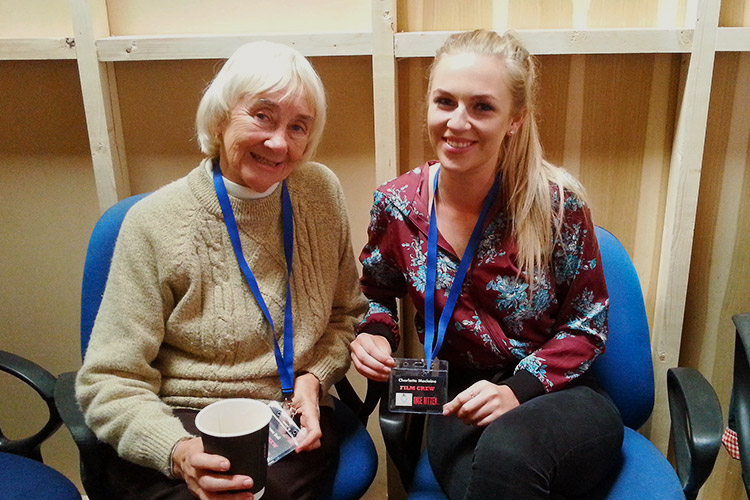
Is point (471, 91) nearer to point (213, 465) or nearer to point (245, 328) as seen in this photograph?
point (245, 328)

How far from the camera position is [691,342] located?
2.07 m

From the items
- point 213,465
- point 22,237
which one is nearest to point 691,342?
point 213,465

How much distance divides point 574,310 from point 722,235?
0.73 metres

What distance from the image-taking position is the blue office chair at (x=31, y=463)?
4.65ft

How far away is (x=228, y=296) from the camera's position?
153cm

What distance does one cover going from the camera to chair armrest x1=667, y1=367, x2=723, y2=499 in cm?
138

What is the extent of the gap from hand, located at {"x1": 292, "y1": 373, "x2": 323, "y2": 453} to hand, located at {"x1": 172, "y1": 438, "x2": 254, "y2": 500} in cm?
24

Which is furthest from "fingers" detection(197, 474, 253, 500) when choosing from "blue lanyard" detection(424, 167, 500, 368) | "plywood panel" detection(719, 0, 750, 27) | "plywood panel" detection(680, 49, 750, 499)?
"plywood panel" detection(719, 0, 750, 27)

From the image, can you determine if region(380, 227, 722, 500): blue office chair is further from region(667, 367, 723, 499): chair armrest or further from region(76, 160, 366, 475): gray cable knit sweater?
region(76, 160, 366, 475): gray cable knit sweater

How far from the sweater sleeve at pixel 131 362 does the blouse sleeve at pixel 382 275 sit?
0.51m

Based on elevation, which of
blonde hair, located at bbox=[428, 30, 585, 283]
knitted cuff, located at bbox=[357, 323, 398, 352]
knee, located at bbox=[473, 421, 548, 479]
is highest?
blonde hair, located at bbox=[428, 30, 585, 283]

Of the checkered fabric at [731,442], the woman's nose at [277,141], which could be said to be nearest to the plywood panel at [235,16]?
the woman's nose at [277,141]

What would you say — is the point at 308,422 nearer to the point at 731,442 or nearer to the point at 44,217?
the point at 731,442

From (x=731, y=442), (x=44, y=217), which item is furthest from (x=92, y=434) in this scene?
(x=731, y=442)
